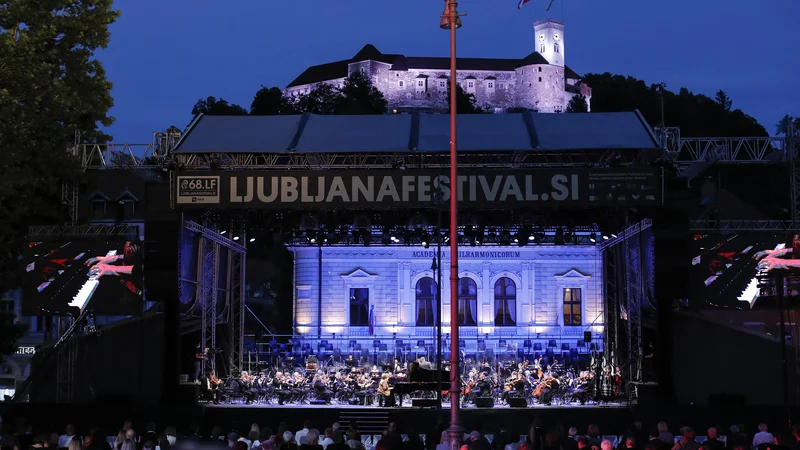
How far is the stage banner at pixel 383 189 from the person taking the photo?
2459 centimetres

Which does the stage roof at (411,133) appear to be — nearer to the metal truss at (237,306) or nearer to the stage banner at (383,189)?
the stage banner at (383,189)

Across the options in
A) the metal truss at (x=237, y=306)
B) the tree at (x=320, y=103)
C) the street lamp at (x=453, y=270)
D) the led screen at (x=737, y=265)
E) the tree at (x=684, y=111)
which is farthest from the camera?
the tree at (x=320, y=103)

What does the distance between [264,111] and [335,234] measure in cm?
6381

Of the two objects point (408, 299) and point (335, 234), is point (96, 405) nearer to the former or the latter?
point (335, 234)

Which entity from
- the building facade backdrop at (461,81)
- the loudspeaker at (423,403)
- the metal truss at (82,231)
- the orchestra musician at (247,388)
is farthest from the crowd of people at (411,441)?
the building facade backdrop at (461,81)

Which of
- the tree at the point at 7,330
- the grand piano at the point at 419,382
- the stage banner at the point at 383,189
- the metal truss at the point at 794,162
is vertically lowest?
A: the grand piano at the point at 419,382

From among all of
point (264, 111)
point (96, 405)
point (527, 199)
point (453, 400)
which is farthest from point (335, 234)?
point (264, 111)

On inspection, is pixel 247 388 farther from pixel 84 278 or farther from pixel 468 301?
pixel 468 301

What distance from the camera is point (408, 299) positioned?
3850cm

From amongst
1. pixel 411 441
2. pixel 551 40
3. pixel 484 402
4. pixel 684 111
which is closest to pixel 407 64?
pixel 551 40

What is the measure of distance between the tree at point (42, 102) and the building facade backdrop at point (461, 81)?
360 feet

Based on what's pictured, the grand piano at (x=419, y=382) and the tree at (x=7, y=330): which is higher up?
the tree at (x=7, y=330)

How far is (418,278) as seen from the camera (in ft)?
127

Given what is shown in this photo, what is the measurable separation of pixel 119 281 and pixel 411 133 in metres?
8.40
